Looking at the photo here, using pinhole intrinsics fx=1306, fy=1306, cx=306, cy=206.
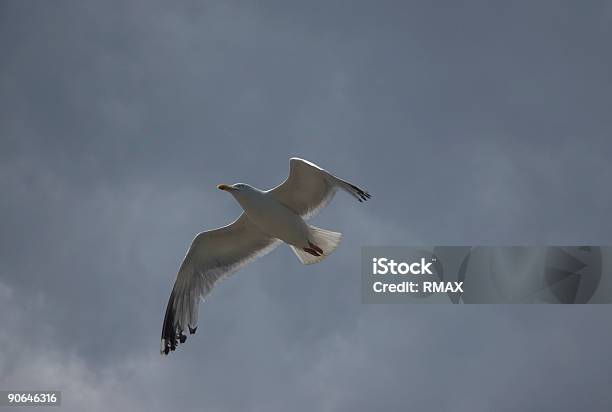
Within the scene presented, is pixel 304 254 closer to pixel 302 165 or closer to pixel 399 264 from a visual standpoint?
pixel 302 165

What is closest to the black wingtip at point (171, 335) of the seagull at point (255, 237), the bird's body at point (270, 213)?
the seagull at point (255, 237)

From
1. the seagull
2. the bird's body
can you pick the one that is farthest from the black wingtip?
the bird's body

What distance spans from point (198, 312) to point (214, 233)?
1.19m

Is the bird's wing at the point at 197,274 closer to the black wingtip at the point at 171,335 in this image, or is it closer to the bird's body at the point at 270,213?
the black wingtip at the point at 171,335

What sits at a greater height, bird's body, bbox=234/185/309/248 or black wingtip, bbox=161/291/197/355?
bird's body, bbox=234/185/309/248

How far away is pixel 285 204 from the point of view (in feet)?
56.2

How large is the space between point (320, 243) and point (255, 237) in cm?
106

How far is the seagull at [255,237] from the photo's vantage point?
16828 mm

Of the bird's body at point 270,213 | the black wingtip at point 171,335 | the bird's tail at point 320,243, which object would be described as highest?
the bird's body at point 270,213

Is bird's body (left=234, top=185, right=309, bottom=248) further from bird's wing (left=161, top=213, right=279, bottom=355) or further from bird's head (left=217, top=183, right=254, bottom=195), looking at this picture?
bird's wing (left=161, top=213, right=279, bottom=355)

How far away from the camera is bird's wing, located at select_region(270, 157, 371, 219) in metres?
16.5

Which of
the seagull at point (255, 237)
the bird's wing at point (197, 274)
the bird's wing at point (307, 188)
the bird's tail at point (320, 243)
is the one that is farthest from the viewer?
the bird's wing at point (197, 274)

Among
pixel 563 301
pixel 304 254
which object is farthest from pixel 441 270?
pixel 304 254

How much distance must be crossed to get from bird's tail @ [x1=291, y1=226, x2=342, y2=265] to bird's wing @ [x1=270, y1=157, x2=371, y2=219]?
0.27 metres
